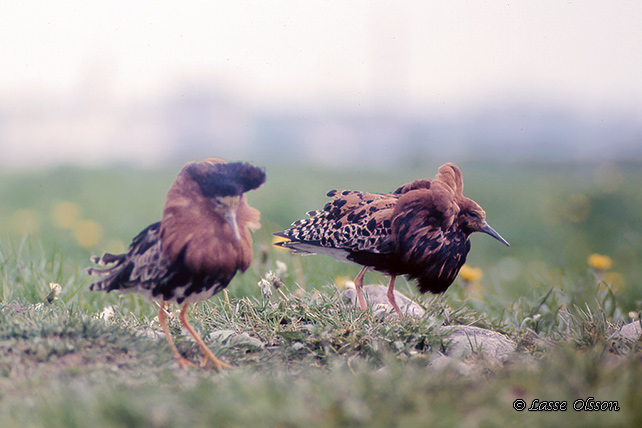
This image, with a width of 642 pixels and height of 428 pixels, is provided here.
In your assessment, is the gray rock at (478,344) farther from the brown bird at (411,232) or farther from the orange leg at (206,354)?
the orange leg at (206,354)

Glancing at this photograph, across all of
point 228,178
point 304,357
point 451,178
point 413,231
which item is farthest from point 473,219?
point 228,178

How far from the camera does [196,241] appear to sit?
3035mm

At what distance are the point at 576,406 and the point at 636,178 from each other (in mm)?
10903

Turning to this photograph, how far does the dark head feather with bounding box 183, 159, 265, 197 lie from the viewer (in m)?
3.01

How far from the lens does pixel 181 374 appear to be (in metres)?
2.86

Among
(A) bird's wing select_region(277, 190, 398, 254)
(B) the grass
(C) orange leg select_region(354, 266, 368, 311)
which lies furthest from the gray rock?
(A) bird's wing select_region(277, 190, 398, 254)

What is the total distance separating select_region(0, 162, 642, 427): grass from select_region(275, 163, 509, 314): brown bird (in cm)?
32

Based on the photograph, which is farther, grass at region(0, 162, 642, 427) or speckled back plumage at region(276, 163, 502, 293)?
speckled back plumage at region(276, 163, 502, 293)

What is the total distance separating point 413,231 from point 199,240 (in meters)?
1.45

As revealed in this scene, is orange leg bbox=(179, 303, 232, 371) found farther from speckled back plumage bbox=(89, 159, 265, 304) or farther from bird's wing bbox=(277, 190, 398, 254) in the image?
bird's wing bbox=(277, 190, 398, 254)

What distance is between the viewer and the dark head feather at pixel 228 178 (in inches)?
119

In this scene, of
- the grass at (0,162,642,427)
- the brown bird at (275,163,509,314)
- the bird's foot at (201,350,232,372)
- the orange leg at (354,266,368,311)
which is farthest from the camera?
the orange leg at (354,266,368,311)

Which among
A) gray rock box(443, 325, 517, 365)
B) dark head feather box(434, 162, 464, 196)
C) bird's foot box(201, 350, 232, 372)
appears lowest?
gray rock box(443, 325, 517, 365)

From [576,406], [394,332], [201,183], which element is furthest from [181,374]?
[576,406]
